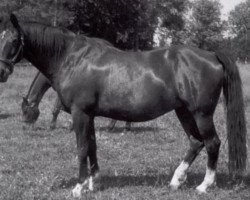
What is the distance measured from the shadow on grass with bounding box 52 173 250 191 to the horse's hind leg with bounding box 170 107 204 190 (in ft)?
0.60

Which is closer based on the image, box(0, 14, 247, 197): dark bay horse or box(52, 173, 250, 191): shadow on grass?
box(0, 14, 247, 197): dark bay horse

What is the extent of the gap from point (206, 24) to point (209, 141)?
85399 mm

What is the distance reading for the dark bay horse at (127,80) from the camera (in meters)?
6.16

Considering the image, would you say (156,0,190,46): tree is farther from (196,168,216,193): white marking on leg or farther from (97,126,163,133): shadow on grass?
(196,168,216,193): white marking on leg

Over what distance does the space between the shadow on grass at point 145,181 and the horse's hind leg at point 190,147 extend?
7.3 inches

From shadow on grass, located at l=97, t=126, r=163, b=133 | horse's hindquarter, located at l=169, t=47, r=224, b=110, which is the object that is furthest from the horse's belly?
shadow on grass, located at l=97, t=126, r=163, b=133

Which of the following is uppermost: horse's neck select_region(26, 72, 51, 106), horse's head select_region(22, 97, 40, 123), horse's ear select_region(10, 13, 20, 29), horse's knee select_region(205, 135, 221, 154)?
horse's ear select_region(10, 13, 20, 29)

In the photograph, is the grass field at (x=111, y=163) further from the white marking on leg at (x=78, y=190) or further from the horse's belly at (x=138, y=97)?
the horse's belly at (x=138, y=97)

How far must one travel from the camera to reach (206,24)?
8875 cm

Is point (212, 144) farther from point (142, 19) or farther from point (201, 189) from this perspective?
point (142, 19)

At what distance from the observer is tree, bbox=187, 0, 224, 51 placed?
85750mm

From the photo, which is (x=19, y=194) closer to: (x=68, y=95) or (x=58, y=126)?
(x=68, y=95)

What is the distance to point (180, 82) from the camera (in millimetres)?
6191

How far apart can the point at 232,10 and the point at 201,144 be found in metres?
106
